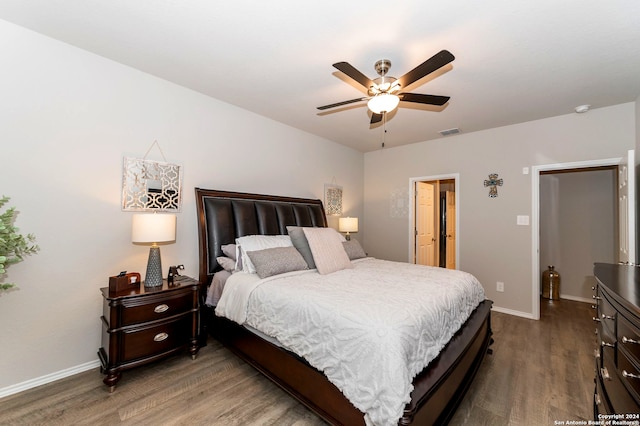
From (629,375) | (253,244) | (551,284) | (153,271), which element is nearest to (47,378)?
(153,271)

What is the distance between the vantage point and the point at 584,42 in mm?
2025

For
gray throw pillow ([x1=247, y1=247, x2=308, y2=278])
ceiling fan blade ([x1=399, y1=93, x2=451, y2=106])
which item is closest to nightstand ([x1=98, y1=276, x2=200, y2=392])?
gray throw pillow ([x1=247, y1=247, x2=308, y2=278])

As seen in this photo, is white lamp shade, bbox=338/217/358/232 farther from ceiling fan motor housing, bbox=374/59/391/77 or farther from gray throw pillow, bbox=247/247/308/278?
ceiling fan motor housing, bbox=374/59/391/77

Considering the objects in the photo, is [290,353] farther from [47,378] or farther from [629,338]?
[47,378]

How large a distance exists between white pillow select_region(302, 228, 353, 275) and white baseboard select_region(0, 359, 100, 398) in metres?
2.12

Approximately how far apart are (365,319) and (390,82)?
183 centimetres

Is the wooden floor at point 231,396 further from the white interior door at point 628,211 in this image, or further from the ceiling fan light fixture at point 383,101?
the ceiling fan light fixture at point 383,101

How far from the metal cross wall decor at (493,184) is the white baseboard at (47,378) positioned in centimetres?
503

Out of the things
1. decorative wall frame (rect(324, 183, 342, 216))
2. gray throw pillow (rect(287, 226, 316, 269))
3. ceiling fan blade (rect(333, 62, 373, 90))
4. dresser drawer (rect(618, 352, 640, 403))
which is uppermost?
ceiling fan blade (rect(333, 62, 373, 90))

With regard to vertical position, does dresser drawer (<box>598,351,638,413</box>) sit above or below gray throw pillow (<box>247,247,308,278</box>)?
below

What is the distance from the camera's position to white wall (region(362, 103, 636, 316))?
3.24 meters

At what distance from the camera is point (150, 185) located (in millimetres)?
2623

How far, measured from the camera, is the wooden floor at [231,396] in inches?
69.6

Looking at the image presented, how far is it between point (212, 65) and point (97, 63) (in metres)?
0.96
